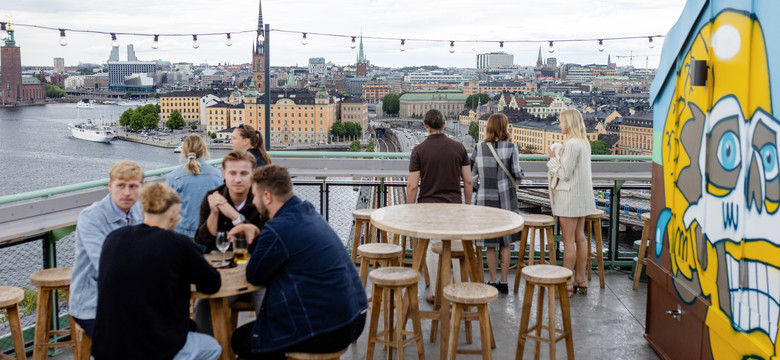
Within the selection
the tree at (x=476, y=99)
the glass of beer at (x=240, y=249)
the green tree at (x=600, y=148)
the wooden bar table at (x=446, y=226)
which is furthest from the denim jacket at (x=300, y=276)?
the tree at (x=476, y=99)

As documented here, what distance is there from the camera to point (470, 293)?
3133 millimetres

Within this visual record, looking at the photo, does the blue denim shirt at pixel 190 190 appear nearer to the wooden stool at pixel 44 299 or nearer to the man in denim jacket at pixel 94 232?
the wooden stool at pixel 44 299

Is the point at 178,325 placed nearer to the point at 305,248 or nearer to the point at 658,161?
the point at 305,248

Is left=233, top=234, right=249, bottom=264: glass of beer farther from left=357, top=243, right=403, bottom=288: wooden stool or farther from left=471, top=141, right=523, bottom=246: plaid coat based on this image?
left=471, top=141, right=523, bottom=246: plaid coat

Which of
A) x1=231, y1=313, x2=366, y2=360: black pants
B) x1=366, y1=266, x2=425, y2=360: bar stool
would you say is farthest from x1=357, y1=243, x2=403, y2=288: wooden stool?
x1=231, y1=313, x2=366, y2=360: black pants

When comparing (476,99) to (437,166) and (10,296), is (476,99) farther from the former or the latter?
(10,296)

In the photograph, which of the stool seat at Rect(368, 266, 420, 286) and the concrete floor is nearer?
the stool seat at Rect(368, 266, 420, 286)

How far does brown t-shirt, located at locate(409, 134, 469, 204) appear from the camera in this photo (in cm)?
425

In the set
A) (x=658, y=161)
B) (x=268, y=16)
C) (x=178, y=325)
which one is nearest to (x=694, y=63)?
(x=658, y=161)

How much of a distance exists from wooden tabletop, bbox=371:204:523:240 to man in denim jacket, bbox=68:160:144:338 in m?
1.20

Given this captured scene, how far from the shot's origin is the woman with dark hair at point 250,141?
4.22 metres

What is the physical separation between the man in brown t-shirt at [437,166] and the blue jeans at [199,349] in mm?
1936

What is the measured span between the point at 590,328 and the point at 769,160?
1.93 meters

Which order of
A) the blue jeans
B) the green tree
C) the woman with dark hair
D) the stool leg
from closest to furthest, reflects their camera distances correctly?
the blue jeans, the stool leg, the woman with dark hair, the green tree
